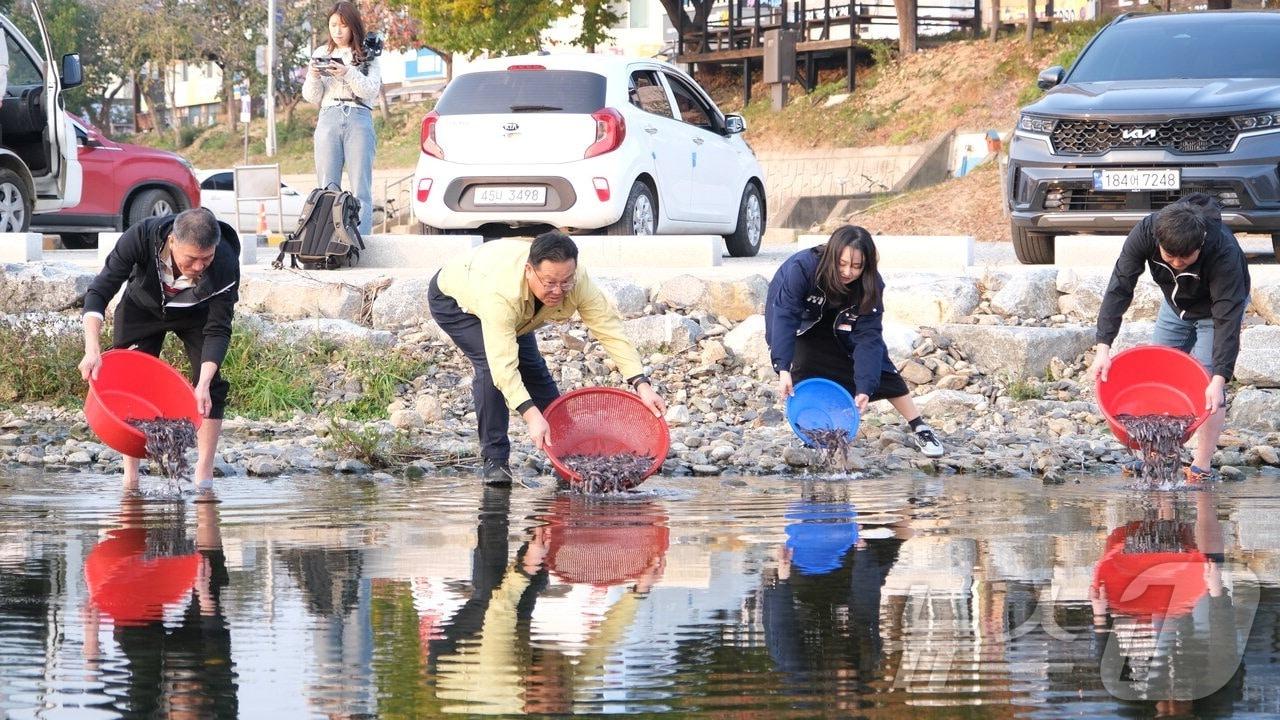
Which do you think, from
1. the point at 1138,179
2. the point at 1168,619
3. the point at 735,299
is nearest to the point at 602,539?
the point at 1168,619

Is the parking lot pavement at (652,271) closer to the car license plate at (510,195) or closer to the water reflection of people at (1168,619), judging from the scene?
the car license plate at (510,195)

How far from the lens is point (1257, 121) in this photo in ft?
38.5

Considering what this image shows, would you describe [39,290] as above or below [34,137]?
below

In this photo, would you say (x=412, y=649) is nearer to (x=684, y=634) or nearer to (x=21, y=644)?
(x=684, y=634)

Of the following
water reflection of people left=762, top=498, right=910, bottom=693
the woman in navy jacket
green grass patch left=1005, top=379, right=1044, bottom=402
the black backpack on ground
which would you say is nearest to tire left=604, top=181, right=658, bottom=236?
the black backpack on ground

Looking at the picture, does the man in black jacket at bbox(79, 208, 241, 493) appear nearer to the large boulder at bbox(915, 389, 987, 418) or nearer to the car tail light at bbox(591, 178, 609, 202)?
the large boulder at bbox(915, 389, 987, 418)

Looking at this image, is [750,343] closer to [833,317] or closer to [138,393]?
[833,317]

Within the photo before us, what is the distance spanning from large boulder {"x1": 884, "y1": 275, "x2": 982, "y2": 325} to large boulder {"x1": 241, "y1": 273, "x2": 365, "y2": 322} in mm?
3805

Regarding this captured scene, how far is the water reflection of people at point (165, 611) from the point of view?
397 centimetres

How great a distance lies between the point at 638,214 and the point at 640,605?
355 inches

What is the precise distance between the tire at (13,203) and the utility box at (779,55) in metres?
25.0

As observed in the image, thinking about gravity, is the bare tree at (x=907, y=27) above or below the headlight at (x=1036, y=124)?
above

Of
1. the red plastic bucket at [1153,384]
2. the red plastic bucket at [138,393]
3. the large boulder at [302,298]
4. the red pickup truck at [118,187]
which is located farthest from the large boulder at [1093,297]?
the red pickup truck at [118,187]

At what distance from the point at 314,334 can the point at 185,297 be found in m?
Answer: 3.93
